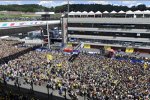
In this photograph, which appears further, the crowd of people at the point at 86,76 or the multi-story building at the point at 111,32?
the multi-story building at the point at 111,32

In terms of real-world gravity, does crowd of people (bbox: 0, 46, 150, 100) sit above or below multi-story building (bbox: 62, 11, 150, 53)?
below

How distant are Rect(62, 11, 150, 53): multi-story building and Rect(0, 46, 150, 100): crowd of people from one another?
66.4ft

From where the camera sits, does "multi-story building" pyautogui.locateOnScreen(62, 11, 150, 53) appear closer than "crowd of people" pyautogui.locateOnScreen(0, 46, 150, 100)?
No

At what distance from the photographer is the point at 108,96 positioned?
26.6 metres

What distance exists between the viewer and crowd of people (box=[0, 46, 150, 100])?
27.6 meters

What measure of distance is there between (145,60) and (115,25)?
70.6ft

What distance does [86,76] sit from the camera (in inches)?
1307

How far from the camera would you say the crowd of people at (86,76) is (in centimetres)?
2756

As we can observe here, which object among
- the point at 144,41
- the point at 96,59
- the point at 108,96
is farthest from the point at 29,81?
the point at 144,41

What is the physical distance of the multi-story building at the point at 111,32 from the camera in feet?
196

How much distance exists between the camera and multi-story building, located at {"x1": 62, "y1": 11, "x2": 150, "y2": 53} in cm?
5969

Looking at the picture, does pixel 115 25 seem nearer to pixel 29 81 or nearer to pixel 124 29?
pixel 124 29

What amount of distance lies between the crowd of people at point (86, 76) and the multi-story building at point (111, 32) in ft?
66.4

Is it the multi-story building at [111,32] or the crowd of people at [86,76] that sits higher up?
the multi-story building at [111,32]
